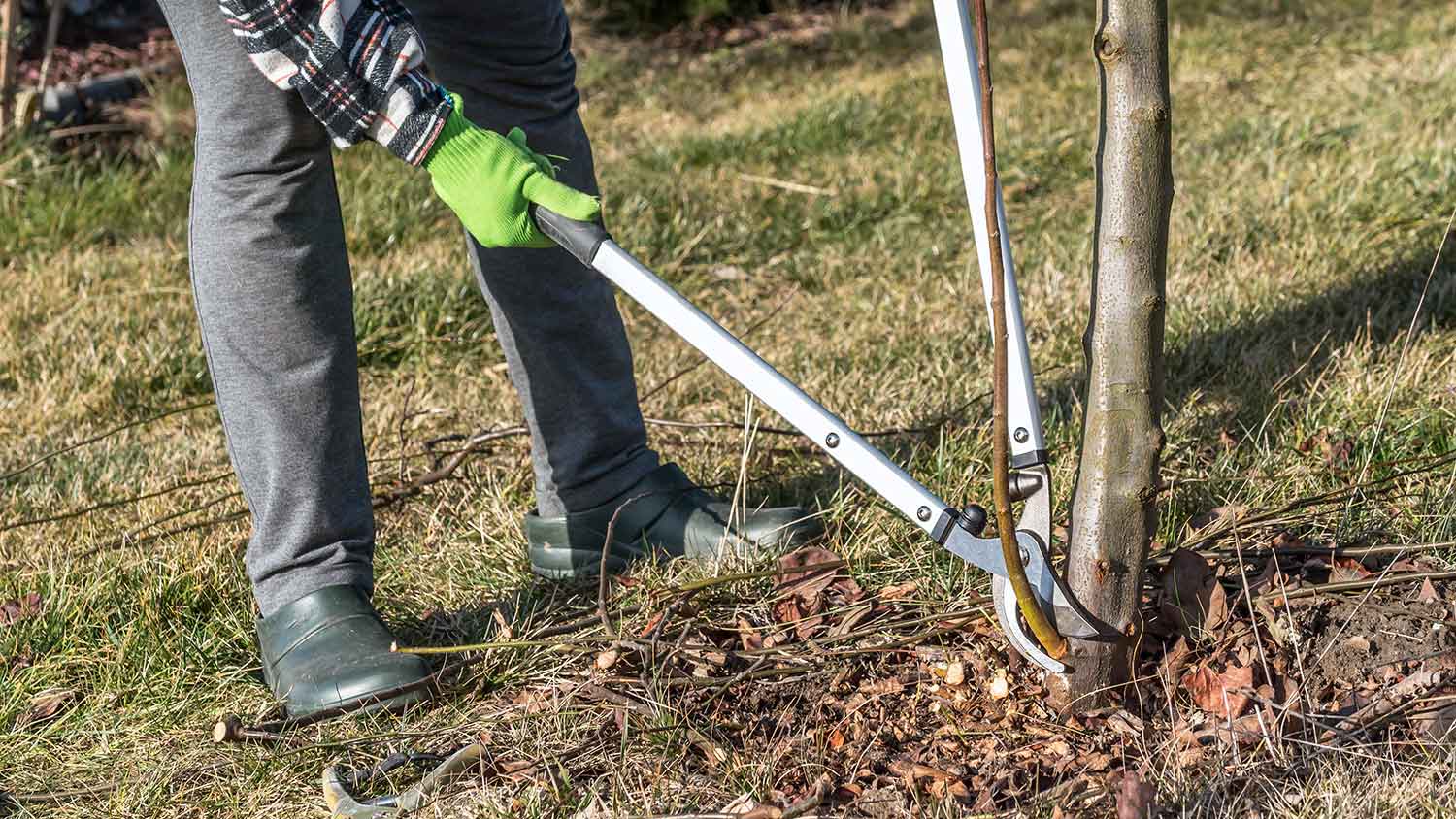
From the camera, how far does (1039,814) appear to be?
1.48 meters

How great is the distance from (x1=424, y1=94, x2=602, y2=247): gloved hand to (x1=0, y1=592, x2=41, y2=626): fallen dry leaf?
109cm

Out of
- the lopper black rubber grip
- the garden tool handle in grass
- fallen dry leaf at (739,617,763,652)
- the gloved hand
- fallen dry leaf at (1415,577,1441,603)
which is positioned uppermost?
the gloved hand

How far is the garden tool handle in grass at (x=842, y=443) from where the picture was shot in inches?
60.4

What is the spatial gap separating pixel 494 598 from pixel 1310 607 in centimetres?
122

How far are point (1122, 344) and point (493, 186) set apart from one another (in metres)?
0.78

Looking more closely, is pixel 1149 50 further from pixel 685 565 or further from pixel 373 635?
pixel 373 635

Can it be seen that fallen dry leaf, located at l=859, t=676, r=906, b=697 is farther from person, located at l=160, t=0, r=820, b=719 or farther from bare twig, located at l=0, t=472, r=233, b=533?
bare twig, located at l=0, t=472, r=233, b=533

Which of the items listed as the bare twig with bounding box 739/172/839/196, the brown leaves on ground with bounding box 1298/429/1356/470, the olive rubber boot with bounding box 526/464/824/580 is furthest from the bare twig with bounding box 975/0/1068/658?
the bare twig with bounding box 739/172/839/196

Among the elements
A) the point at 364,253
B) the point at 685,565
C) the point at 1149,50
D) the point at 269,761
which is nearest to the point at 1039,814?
the point at 685,565

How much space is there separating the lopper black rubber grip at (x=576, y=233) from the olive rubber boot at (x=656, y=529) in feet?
1.99

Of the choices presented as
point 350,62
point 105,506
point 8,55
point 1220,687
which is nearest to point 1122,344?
point 1220,687

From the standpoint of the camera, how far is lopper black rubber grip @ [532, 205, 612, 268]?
1.57 metres

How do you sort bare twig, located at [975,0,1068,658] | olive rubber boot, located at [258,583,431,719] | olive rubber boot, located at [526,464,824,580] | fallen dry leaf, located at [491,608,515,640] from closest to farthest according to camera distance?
1. bare twig, located at [975,0,1068,658]
2. olive rubber boot, located at [258,583,431,719]
3. fallen dry leaf, located at [491,608,515,640]
4. olive rubber boot, located at [526,464,824,580]

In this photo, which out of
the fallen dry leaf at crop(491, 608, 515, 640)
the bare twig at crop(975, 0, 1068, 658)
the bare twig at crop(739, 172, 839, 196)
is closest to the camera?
the bare twig at crop(975, 0, 1068, 658)
